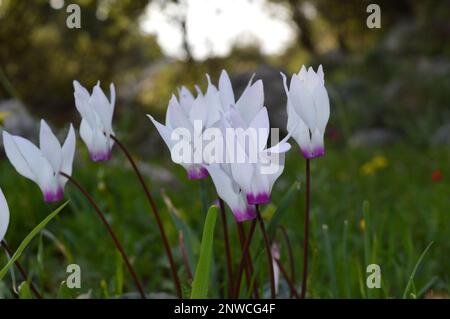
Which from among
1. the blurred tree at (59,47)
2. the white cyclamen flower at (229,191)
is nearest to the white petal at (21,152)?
the white cyclamen flower at (229,191)

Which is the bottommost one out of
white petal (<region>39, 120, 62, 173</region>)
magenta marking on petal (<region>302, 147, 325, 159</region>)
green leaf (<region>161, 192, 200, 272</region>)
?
green leaf (<region>161, 192, 200, 272</region>)

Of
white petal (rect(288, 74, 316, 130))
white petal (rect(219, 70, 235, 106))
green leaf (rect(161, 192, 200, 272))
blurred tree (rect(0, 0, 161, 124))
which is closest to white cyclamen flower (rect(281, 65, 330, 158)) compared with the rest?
white petal (rect(288, 74, 316, 130))

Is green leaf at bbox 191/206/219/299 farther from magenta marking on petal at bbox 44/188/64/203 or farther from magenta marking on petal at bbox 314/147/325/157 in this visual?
magenta marking on petal at bbox 44/188/64/203

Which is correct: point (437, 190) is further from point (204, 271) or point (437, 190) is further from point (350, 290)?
point (204, 271)

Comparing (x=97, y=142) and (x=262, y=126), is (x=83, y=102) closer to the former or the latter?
(x=97, y=142)

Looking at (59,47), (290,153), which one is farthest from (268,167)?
(59,47)
